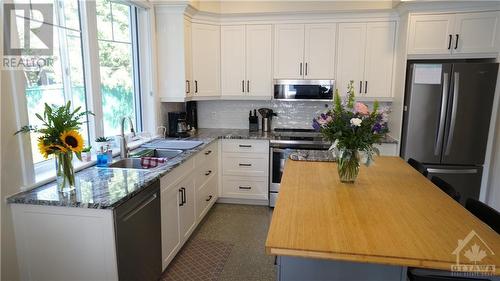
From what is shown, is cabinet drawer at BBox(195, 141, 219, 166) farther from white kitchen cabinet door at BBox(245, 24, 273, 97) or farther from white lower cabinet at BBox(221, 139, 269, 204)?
white kitchen cabinet door at BBox(245, 24, 273, 97)

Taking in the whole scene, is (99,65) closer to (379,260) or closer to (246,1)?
(246,1)

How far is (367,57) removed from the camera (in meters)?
3.85

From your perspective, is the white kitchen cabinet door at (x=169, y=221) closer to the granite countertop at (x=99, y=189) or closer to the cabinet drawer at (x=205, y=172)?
the granite countertop at (x=99, y=189)

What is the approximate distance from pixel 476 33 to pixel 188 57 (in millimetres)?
3217

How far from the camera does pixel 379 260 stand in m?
1.26

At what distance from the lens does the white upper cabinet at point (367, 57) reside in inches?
149

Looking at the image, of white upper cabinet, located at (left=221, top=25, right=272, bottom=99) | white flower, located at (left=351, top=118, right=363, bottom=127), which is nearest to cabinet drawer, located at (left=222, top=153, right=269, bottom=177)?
white upper cabinet, located at (left=221, top=25, right=272, bottom=99)

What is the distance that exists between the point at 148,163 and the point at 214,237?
3.54 ft

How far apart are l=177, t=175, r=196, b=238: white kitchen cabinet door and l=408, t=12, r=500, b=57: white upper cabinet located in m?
2.81

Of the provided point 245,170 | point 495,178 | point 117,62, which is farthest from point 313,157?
point 495,178

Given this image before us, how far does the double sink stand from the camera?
274 cm

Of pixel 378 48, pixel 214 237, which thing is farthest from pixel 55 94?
pixel 378 48

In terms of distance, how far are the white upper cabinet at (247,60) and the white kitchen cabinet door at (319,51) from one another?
47 centimetres

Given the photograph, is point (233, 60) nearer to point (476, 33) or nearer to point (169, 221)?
point (169, 221)
